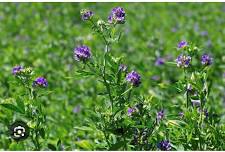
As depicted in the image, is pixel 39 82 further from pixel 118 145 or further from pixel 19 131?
pixel 118 145

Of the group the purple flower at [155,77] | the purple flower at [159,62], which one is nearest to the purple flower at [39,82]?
the purple flower at [155,77]

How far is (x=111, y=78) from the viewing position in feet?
7.42

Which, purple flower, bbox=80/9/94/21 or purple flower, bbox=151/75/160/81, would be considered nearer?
purple flower, bbox=80/9/94/21

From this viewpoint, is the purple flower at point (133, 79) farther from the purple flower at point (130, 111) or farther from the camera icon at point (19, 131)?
the camera icon at point (19, 131)

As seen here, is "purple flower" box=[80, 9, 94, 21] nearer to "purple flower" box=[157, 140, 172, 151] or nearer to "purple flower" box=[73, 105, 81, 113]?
"purple flower" box=[157, 140, 172, 151]

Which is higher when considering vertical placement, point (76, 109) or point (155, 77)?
point (155, 77)

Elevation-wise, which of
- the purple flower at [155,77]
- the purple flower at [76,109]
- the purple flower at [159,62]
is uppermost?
the purple flower at [159,62]

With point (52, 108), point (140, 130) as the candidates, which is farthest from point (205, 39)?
point (140, 130)

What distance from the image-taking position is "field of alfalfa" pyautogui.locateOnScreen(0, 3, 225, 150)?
225cm

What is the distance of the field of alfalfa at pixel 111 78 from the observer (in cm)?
225

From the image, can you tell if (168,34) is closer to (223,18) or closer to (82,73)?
(223,18)

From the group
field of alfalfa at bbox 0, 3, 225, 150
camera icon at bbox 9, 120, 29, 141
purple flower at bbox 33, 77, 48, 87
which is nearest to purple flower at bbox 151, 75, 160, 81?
field of alfalfa at bbox 0, 3, 225, 150

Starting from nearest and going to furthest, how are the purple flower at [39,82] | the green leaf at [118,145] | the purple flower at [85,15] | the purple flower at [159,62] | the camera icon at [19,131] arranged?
the green leaf at [118,145] < the purple flower at [85,15] < the purple flower at [39,82] < the camera icon at [19,131] < the purple flower at [159,62]

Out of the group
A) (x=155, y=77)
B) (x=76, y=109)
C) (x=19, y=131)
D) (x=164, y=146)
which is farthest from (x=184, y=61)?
(x=155, y=77)
